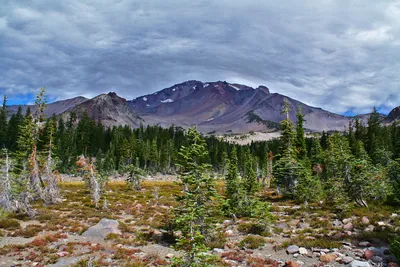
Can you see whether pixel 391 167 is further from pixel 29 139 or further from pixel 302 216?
pixel 29 139

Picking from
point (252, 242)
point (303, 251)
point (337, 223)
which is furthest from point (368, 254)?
point (337, 223)

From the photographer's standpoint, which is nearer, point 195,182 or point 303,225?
point 195,182

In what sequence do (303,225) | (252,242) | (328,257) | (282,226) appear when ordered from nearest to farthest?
(328,257)
(252,242)
(303,225)
(282,226)

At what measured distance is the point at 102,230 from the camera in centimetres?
1953

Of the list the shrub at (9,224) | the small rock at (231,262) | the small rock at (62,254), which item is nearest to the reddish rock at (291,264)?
the small rock at (231,262)

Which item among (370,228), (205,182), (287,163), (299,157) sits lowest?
(370,228)

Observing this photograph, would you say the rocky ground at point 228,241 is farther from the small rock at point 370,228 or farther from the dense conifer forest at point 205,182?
the dense conifer forest at point 205,182

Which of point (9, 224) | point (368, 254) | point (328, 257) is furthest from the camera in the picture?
point (9, 224)

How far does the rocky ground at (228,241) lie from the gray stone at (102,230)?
0.10ft

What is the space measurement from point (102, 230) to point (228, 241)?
847 centimetres

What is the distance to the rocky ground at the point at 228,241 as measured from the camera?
527 inches

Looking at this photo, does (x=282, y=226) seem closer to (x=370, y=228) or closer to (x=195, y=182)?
(x=370, y=228)

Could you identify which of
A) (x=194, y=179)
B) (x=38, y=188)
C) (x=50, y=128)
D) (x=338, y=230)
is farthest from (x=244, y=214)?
(x=50, y=128)

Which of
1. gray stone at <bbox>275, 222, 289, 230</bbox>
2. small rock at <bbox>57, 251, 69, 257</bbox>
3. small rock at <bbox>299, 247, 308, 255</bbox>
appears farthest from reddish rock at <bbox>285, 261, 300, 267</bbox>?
small rock at <bbox>57, 251, 69, 257</bbox>
